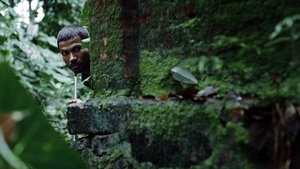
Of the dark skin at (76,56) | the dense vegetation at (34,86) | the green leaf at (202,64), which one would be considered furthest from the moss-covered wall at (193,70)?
the dark skin at (76,56)

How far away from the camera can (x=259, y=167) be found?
1783mm

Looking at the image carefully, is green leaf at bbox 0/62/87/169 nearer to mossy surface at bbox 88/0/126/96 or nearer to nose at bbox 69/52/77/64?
mossy surface at bbox 88/0/126/96

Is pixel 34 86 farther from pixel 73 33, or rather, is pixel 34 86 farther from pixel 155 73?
pixel 155 73

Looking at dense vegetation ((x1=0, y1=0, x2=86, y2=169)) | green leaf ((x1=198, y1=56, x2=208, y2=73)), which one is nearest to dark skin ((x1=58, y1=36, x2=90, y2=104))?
dense vegetation ((x1=0, y1=0, x2=86, y2=169))

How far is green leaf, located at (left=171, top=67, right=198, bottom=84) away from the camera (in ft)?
6.66

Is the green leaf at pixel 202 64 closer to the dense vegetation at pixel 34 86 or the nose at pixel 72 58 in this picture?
the dense vegetation at pixel 34 86

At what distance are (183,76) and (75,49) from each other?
1125 mm

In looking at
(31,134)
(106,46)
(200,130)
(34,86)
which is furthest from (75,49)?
(34,86)

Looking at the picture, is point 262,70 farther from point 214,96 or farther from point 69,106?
point 69,106

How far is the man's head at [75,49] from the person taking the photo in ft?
9.87

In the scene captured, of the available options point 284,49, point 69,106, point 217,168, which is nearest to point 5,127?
point 217,168

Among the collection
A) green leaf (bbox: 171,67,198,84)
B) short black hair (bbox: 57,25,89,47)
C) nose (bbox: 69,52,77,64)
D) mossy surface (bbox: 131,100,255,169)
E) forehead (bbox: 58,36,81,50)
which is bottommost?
mossy surface (bbox: 131,100,255,169)

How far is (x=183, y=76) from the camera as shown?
6.72ft

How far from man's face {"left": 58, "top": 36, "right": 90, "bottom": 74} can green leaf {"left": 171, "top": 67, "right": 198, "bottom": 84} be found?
1.01 m
